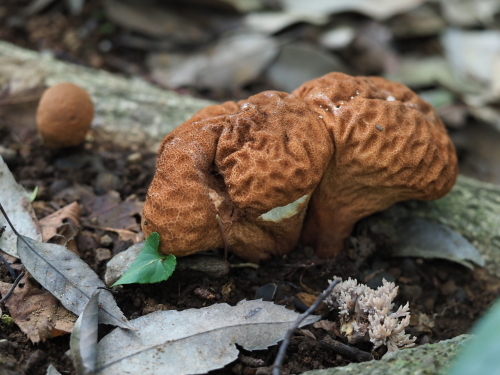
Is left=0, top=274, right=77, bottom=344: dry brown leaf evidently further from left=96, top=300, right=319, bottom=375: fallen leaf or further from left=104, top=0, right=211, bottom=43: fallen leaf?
left=104, top=0, right=211, bottom=43: fallen leaf

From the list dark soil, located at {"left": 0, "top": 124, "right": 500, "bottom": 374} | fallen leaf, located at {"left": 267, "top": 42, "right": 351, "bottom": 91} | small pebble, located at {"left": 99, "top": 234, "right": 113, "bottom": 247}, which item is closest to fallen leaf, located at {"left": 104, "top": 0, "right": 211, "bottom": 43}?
fallen leaf, located at {"left": 267, "top": 42, "right": 351, "bottom": 91}

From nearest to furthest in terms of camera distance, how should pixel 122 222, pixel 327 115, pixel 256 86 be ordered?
pixel 327 115
pixel 122 222
pixel 256 86

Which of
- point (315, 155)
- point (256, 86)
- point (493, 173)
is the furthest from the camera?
point (256, 86)

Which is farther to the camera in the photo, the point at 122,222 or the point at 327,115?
the point at 122,222

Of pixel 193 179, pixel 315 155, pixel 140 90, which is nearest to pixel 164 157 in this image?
pixel 193 179

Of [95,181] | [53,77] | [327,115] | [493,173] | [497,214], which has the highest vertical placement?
[327,115]

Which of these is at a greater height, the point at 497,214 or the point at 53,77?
the point at 53,77

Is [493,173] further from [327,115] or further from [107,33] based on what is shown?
[107,33]

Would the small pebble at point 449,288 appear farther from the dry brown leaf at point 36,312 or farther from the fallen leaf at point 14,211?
the fallen leaf at point 14,211
